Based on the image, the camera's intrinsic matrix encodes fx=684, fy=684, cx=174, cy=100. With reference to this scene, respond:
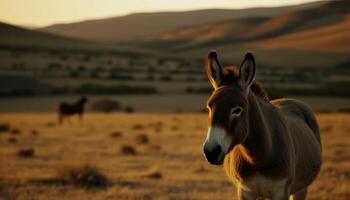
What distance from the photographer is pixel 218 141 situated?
5453 millimetres

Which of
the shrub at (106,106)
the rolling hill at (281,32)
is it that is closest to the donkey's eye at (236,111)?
the shrub at (106,106)

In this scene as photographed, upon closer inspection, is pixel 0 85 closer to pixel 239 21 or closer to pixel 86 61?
pixel 86 61

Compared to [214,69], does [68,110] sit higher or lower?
lower

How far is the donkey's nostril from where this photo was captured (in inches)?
A: 211

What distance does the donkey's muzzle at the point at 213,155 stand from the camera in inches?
211

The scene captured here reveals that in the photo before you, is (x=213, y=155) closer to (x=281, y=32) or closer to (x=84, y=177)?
(x=84, y=177)

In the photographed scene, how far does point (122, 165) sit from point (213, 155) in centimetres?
1339

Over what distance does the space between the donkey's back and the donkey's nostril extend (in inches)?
74.0

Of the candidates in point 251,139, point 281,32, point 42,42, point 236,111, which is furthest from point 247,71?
point 281,32

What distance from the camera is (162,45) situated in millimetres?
177750

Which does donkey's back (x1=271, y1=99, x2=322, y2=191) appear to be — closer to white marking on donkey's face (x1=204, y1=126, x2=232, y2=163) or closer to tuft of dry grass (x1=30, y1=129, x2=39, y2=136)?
white marking on donkey's face (x1=204, y1=126, x2=232, y2=163)

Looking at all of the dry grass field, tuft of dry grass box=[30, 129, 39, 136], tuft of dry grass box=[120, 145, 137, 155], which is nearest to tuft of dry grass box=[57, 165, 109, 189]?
the dry grass field

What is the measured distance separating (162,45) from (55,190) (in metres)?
165

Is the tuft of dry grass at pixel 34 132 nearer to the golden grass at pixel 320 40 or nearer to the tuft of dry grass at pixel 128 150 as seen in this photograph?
the tuft of dry grass at pixel 128 150
